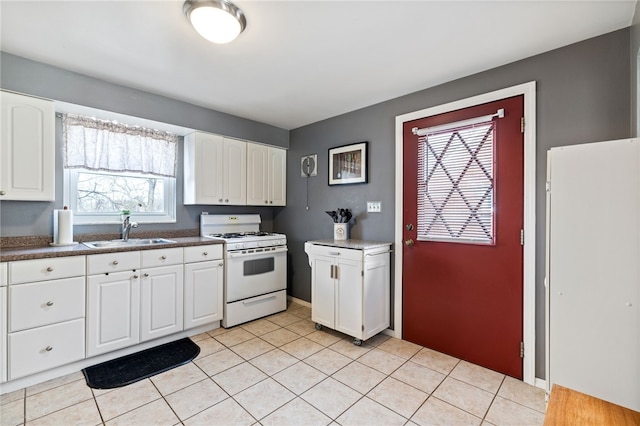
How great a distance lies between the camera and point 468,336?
244cm

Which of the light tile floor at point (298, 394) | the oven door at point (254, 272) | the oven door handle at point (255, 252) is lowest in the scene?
the light tile floor at point (298, 394)

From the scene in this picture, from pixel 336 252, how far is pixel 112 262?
1.92 m

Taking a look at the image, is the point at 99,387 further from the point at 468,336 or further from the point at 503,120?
the point at 503,120

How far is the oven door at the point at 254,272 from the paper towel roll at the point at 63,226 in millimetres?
1371

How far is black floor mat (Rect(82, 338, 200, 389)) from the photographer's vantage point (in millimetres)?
2102

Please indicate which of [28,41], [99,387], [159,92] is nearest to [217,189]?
[159,92]

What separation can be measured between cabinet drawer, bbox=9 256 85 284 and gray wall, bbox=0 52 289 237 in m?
0.63

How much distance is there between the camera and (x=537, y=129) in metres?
2.12

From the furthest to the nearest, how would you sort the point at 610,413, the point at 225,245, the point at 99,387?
the point at 225,245, the point at 99,387, the point at 610,413

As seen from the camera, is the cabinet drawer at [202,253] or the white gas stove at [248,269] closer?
the cabinet drawer at [202,253]

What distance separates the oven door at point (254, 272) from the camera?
123 inches

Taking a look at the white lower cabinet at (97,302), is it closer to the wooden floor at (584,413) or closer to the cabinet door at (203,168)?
the cabinet door at (203,168)

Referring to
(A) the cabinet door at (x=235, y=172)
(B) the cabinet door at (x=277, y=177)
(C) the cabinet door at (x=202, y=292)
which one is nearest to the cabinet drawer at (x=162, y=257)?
(C) the cabinet door at (x=202, y=292)

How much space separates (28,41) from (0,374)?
7.39 feet
